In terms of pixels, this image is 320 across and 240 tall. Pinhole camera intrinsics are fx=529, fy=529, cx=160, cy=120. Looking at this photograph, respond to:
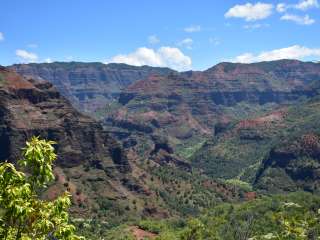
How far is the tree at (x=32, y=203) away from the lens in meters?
25.1

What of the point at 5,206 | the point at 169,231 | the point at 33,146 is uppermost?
the point at 33,146

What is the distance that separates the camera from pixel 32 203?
87.1ft

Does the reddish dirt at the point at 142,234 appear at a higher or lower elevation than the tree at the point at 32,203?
lower

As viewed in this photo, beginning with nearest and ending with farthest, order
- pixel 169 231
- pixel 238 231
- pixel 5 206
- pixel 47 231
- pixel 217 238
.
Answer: pixel 5 206 → pixel 47 231 → pixel 217 238 → pixel 238 231 → pixel 169 231

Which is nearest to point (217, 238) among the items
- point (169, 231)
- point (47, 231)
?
point (169, 231)

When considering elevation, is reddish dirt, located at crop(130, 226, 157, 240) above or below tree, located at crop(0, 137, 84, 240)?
below

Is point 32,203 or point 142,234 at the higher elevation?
point 32,203

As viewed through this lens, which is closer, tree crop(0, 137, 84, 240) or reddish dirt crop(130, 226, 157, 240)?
tree crop(0, 137, 84, 240)

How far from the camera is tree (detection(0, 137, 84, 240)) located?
25.1 metres

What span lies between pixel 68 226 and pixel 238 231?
16601 centimetres

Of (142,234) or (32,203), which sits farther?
(142,234)

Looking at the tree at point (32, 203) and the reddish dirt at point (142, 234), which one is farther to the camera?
the reddish dirt at point (142, 234)

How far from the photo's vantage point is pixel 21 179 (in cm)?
2530

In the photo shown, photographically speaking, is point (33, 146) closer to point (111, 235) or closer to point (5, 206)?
point (5, 206)
